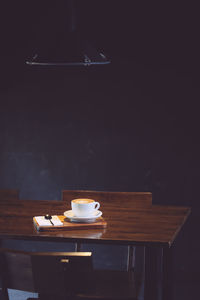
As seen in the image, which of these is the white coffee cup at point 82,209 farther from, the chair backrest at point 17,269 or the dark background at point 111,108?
the dark background at point 111,108

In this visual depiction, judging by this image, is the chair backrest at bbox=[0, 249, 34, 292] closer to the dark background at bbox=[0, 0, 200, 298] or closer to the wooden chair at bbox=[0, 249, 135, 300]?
the wooden chair at bbox=[0, 249, 135, 300]

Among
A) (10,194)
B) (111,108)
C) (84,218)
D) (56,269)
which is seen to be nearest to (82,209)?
(84,218)

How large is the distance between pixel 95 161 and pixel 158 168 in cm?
51

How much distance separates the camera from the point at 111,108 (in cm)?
446

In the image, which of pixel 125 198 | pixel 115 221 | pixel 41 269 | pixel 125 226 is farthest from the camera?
pixel 125 198

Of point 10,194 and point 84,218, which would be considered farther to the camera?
point 10,194

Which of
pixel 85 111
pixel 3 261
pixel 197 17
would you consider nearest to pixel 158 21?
pixel 197 17

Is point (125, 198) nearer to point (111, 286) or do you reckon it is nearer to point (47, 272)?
point (111, 286)

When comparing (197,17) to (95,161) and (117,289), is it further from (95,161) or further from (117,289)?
(117,289)

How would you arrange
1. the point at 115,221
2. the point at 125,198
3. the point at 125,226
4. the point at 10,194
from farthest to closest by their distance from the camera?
the point at 10,194
the point at 125,198
the point at 115,221
the point at 125,226

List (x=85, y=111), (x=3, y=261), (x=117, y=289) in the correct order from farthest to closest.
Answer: (x=85, y=111) < (x=117, y=289) < (x=3, y=261)

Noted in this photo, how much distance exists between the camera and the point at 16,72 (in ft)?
15.1

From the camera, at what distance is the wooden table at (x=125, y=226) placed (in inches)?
105

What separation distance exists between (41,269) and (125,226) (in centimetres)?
68
